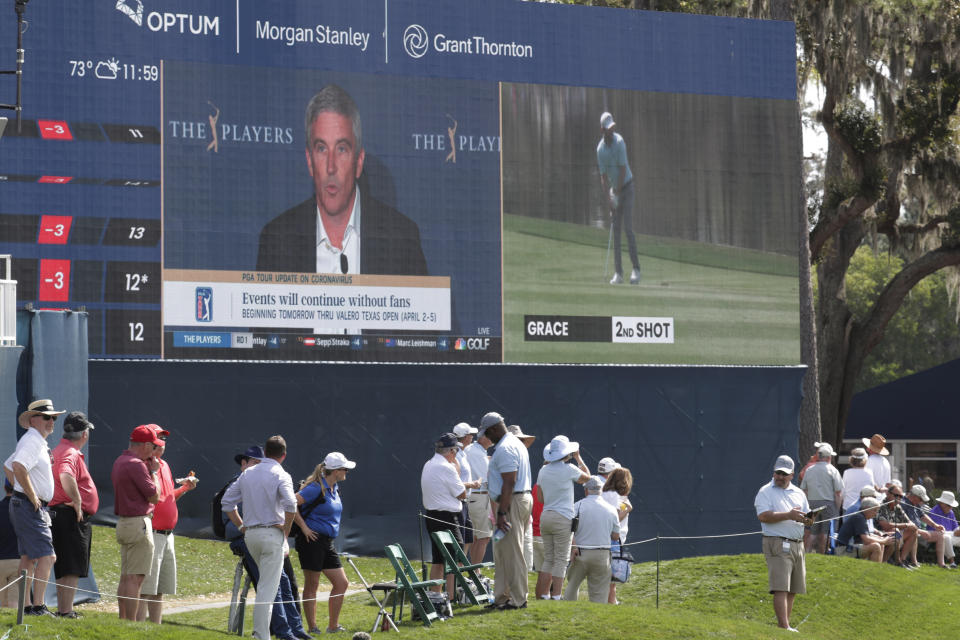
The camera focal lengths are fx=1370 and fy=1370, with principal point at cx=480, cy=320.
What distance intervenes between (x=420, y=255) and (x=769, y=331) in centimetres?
580

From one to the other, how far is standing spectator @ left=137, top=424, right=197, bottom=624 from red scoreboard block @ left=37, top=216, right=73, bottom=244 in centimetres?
807

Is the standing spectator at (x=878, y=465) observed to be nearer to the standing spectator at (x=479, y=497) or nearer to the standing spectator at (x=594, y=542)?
the standing spectator at (x=479, y=497)

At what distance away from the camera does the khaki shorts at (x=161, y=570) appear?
36.4ft

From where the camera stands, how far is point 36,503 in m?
9.91

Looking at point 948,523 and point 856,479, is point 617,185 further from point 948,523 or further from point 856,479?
point 948,523

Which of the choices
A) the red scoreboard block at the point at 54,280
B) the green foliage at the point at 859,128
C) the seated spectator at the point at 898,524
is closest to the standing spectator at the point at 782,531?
the seated spectator at the point at 898,524

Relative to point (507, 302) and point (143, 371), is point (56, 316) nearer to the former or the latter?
point (143, 371)

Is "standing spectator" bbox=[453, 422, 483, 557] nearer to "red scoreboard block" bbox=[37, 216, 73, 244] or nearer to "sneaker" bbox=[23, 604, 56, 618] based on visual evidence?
Answer: "sneaker" bbox=[23, 604, 56, 618]

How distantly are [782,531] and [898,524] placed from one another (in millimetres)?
5505

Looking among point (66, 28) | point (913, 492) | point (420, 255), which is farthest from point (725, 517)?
point (66, 28)

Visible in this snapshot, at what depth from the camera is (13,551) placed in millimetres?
10891

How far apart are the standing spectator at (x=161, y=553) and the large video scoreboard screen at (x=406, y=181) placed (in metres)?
7.67

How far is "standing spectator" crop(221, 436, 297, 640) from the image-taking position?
1038cm

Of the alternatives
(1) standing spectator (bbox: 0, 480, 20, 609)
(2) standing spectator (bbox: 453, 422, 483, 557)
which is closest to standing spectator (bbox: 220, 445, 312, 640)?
(1) standing spectator (bbox: 0, 480, 20, 609)
